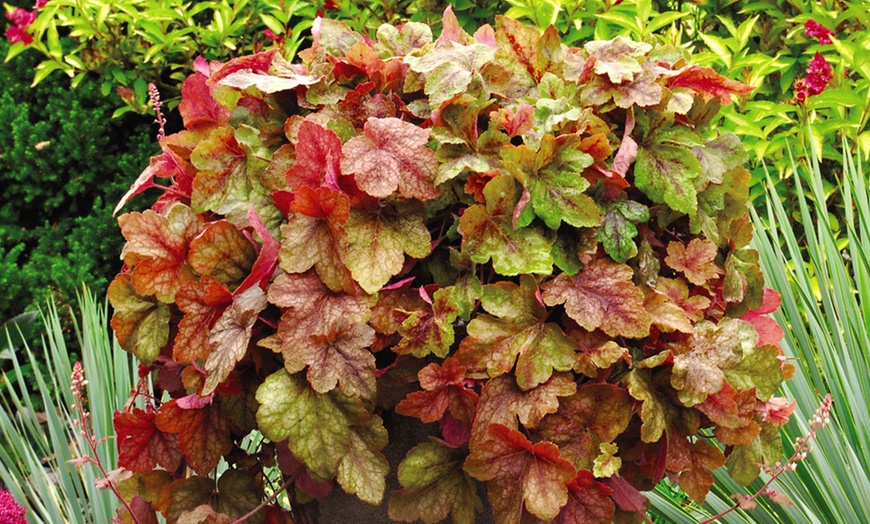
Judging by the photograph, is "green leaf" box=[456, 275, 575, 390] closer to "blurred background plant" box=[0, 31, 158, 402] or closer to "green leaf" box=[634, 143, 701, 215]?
"green leaf" box=[634, 143, 701, 215]

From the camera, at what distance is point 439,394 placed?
3.88ft

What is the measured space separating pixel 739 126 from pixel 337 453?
194 cm

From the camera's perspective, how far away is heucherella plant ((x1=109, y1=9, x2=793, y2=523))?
117cm

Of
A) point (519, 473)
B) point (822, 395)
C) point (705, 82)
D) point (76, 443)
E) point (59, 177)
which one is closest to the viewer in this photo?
point (519, 473)

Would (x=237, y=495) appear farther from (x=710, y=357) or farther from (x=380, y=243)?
(x=710, y=357)

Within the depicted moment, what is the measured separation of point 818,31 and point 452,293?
214cm

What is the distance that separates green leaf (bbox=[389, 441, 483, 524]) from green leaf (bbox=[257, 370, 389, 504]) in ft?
0.16

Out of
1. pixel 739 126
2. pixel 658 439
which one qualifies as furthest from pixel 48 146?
pixel 658 439

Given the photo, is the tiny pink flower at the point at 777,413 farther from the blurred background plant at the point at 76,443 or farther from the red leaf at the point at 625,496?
the blurred background plant at the point at 76,443

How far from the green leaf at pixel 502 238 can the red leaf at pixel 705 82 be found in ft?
1.15

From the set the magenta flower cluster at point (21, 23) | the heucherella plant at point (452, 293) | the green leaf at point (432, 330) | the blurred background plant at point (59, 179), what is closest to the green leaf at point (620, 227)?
the heucherella plant at point (452, 293)

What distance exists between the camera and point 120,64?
3.68 m

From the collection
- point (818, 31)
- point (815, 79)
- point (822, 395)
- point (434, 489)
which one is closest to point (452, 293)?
point (434, 489)

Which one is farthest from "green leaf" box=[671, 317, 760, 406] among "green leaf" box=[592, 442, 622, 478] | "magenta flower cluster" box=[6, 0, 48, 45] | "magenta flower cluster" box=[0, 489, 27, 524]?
"magenta flower cluster" box=[6, 0, 48, 45]
